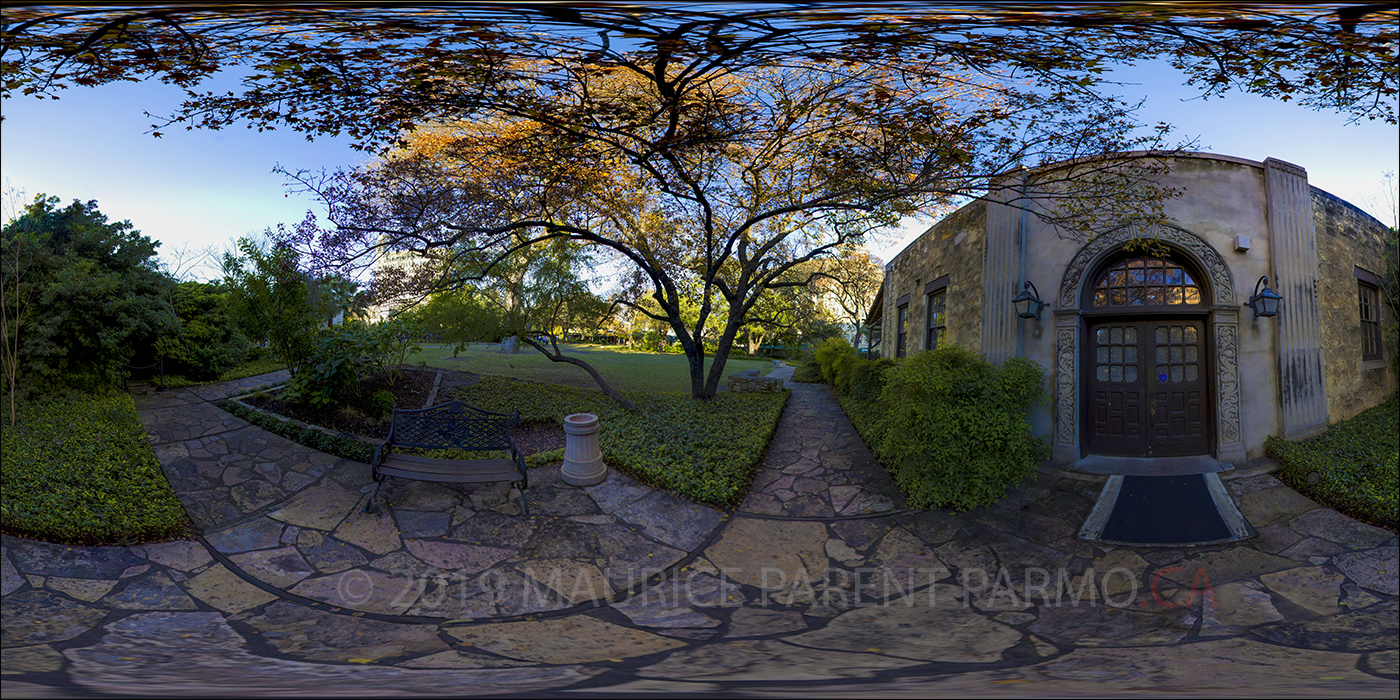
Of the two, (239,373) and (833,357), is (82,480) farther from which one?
(833,357)

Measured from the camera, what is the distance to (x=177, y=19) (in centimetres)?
226

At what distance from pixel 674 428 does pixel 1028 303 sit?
3.94 meters

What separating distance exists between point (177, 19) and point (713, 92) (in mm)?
3085

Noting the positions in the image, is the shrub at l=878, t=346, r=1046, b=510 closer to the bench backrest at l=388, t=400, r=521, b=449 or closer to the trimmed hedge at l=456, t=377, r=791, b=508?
the trimmed hedge at l=456, t=377, r=791, b=508

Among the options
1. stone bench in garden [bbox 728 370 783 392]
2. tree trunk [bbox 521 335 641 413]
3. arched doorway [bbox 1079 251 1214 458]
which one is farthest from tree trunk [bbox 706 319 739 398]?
arched doorway [bbox 1079 251 1214 458]

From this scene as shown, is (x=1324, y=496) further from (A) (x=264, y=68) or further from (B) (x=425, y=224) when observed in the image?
(B) (x=425, y=224)

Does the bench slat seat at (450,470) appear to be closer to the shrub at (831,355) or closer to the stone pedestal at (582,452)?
the stone pedestal at (582,452)

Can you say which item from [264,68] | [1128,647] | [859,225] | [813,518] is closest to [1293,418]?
[1128,647]

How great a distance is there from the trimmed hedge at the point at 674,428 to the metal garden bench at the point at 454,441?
3.42 feet

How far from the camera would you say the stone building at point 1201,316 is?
3.67 metres

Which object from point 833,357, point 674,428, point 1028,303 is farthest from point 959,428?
point 833,357

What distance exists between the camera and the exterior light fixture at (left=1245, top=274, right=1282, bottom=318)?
375cm

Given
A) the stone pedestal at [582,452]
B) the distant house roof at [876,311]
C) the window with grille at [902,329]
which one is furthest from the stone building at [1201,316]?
the distant house roof at [876,311]

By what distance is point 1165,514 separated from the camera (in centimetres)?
292
